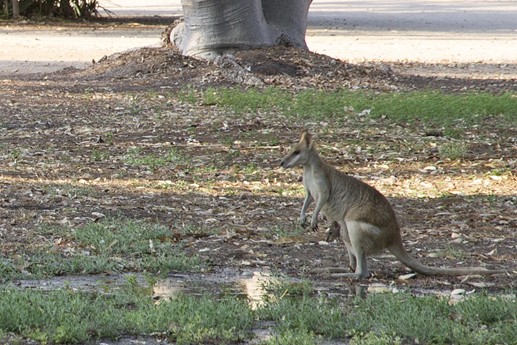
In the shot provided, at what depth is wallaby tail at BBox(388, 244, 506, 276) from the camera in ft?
22.4

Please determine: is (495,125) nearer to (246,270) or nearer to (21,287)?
(246,270)

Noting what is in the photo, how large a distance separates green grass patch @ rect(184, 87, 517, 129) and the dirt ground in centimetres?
33

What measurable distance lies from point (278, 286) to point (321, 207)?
100 centimetres

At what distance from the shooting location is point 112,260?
7293mm

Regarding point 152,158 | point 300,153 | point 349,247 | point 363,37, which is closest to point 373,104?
point 152,158

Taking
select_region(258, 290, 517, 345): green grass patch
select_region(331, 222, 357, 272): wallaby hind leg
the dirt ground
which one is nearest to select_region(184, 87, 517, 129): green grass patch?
the dirt ground

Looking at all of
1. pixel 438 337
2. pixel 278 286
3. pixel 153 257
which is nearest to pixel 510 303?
pixel 438 337

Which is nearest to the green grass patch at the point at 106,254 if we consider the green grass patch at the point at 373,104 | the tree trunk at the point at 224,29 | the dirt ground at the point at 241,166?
the dirt ground at the point at 241,166

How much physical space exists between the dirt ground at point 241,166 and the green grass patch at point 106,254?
21 centimetres

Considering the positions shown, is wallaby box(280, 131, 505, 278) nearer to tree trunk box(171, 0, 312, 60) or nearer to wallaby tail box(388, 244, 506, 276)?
wallaby tail box(388, 244, 506, 276)

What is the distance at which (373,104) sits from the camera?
46.8 ft

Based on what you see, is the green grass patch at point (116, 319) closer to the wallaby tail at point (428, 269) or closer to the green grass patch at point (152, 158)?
the wallaby tail at point (428, 269)

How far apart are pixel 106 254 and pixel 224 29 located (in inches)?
411

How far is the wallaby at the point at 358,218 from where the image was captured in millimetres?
6895
